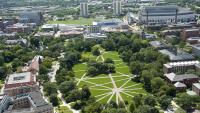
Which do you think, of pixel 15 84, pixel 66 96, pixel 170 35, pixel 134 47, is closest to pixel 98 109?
pixel 66 96

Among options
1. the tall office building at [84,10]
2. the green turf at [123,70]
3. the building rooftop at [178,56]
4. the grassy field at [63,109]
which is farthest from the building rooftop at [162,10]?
the grassy field at [63,109]

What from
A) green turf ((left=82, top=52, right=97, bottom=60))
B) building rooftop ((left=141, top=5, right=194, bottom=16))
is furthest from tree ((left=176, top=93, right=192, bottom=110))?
building rooftop ((left=141, top=5, right=194, bottom=16))

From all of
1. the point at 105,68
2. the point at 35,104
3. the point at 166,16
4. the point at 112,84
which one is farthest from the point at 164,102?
the point at 166,16

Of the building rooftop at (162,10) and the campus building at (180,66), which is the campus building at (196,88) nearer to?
the campus building at (180,66)

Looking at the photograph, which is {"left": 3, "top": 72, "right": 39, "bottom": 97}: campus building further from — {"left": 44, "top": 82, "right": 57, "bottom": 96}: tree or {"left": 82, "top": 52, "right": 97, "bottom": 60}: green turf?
{"left": 82, "top": 52, "right": 97, "bottom": 60}: green turf

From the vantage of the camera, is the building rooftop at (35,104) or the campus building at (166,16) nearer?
the building rooftop at (35,104)
